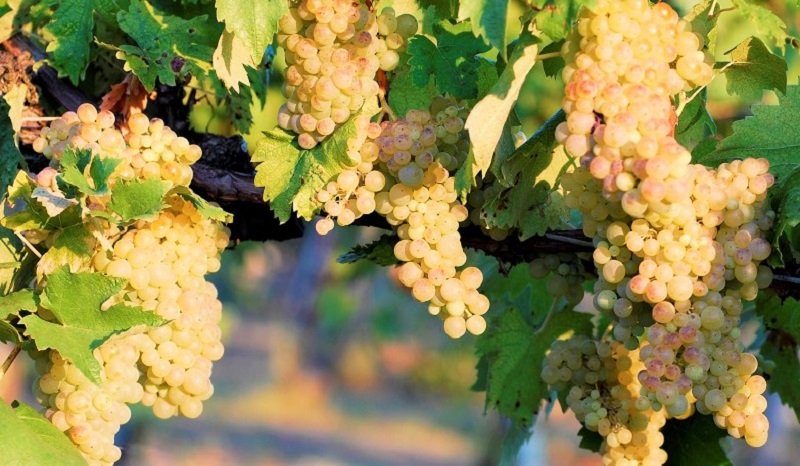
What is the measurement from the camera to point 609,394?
143 cm

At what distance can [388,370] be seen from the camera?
14969mm

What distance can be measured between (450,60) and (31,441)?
67 cm

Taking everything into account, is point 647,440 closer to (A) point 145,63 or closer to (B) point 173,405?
(B) point 173,405

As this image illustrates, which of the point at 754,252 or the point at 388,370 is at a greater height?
the point at 754,252

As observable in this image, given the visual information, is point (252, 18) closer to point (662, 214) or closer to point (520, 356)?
point (662, 214)

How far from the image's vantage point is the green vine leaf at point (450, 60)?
1.24 meters

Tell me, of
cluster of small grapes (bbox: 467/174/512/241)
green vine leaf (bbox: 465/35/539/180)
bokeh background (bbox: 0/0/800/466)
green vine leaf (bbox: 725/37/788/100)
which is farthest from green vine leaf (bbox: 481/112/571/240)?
bokeh background (bbox: 0/0/800/466)

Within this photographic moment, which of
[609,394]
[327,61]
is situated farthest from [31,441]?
[609,394]

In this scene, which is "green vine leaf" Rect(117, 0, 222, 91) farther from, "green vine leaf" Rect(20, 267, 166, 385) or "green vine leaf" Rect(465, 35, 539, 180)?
"green vine leaf" Rect(465, 35, 539, 180)

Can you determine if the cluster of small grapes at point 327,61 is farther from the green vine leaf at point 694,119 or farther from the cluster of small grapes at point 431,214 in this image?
the green vine leaf at point 694,119

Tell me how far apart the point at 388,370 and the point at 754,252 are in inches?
552

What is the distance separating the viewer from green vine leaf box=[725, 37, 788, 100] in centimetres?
122

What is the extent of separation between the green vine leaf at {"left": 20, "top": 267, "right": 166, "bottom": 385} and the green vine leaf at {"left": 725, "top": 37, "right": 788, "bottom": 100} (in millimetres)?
761

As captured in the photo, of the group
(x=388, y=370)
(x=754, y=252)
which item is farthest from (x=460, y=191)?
(x=388, y=370)
